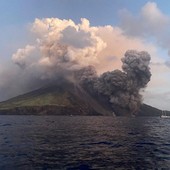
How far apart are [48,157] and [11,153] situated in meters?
6.60

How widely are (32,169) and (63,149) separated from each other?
49.1 feet

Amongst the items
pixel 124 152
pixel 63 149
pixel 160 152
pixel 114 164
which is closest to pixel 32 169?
pixel 114 164

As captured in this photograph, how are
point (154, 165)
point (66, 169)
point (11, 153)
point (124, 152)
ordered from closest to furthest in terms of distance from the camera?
point (66, 169) → point (154, 165) → point (11, 153) → point (124, 152)

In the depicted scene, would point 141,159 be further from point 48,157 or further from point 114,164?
point 48,157

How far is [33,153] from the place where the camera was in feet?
135

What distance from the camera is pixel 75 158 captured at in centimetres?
3753

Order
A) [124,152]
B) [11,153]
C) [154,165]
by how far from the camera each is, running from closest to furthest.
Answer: [154,165]
[11,153]
[124,152]

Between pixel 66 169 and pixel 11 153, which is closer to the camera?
pixel 66 169

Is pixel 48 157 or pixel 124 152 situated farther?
pixel 124 152

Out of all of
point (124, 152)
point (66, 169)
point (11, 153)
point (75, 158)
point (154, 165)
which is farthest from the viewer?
point (124, 152)

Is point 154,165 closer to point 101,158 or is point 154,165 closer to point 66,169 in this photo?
point 101,158

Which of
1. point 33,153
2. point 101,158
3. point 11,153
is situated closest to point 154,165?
point 101,158

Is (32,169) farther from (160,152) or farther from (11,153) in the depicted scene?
(160,152)

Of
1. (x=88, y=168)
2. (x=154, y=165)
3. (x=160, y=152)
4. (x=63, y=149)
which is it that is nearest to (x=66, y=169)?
(x=88, y=168)
